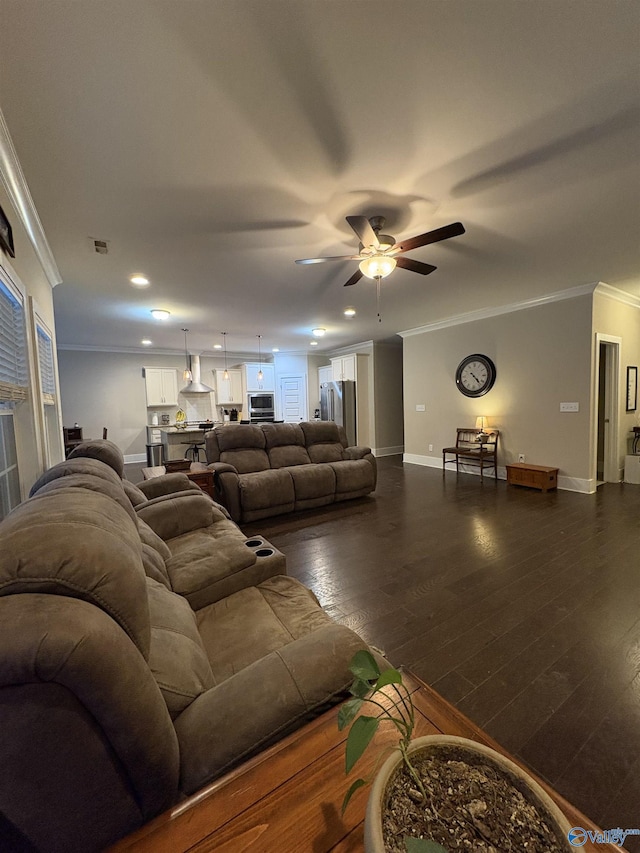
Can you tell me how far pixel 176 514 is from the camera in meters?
2.27

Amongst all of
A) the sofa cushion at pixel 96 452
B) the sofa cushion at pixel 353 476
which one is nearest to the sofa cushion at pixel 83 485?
the sofa cushion at pixel 96 452

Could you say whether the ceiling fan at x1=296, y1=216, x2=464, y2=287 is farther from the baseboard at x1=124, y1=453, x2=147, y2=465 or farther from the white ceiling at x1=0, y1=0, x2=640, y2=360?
the baseboard at x1=124, y1=453, x2=147, y2=465

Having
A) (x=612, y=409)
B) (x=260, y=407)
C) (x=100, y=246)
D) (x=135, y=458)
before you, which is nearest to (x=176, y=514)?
(x=100, y=246)

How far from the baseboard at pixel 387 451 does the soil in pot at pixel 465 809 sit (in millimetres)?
7730

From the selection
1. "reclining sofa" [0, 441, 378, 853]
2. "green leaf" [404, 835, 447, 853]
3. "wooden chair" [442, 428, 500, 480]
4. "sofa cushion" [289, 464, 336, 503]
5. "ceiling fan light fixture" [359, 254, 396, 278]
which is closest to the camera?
"green leaf" [404, 835, 447, 853]

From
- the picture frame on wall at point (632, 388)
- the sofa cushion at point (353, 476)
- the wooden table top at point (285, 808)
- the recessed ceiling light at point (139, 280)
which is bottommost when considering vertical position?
the sofa cushion at point (353, 476)

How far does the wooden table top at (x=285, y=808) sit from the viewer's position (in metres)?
0.60

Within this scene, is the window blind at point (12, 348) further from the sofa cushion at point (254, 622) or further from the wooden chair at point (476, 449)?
the wooden chair at point (476, 449)

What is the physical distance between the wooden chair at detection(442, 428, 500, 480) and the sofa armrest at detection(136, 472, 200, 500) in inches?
167

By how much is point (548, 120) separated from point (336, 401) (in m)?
6.14

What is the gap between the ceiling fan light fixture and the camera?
107 inches

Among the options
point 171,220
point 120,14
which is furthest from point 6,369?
point 120,14

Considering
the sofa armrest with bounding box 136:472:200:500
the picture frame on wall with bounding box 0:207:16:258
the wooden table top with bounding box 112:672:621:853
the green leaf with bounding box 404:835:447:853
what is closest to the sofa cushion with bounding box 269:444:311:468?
the sofa armrest with bounding box 136:472:200:500

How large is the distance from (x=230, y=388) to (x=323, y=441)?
4.69 meters
